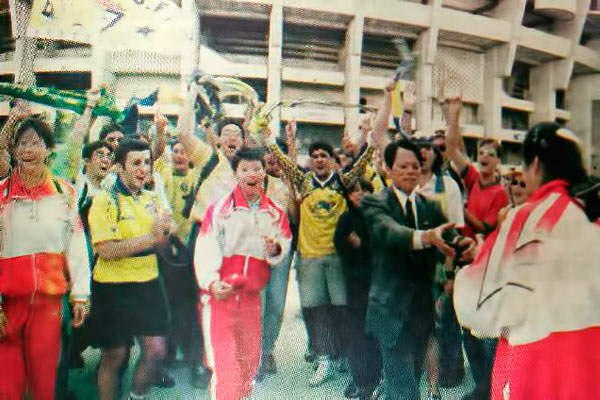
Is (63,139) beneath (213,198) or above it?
above

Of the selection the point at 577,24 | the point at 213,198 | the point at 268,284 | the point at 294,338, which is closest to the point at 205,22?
the point at 213,198

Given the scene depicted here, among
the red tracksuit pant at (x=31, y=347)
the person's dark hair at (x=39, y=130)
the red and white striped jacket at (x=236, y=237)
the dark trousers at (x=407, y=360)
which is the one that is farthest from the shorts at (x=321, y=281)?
the person's dark hair at (x=39, y=130)

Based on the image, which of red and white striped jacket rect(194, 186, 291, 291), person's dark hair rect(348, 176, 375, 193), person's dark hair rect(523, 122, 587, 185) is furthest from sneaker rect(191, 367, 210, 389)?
person's dark hair rect(523, 122, 587, 185)

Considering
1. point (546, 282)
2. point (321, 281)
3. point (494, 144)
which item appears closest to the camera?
point (546, 282)

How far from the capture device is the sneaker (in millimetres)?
1926

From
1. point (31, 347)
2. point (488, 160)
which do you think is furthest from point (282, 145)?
point (31, 347)

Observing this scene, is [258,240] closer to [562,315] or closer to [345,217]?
[345,217]

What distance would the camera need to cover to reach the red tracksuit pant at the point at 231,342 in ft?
6.35

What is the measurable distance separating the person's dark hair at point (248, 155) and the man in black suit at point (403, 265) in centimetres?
40

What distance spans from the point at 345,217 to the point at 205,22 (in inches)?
33.4

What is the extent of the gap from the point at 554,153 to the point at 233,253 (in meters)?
1.16

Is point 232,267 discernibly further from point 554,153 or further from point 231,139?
point 554,153

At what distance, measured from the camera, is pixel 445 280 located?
1.91 meters

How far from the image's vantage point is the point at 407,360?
1.94 metres
